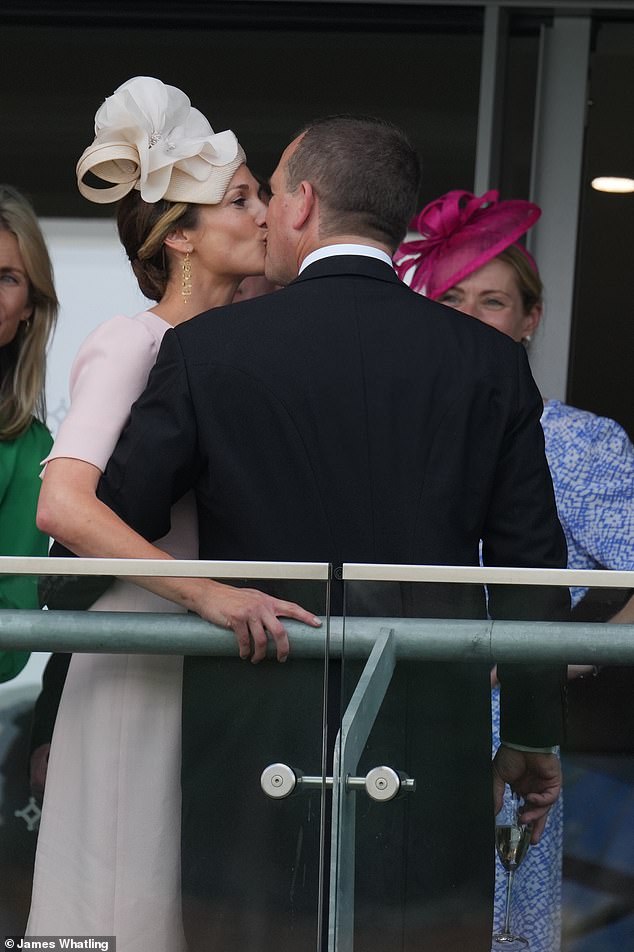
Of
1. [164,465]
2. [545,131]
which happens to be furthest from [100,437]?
[545,131]

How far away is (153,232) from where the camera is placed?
268cm

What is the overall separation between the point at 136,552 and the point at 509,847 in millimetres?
625

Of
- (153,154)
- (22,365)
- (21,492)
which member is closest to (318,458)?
(153,154)

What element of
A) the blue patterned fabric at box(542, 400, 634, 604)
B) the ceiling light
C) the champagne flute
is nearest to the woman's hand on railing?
the champagne flute

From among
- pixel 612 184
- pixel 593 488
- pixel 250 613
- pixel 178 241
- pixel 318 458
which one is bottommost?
pixel 250 613

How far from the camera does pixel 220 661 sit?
1.97 m

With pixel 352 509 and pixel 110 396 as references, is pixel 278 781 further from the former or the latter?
pixel 110 396

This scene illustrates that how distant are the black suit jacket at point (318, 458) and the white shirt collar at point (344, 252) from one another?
0.07ft

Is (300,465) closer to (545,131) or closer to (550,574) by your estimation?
(550,574)

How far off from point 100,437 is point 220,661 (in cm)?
44

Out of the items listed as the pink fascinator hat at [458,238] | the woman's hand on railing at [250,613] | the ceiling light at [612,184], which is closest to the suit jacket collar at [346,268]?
the woman's hand on railing at [250,613]

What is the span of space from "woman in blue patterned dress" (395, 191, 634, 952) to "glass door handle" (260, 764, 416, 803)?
1116 mm

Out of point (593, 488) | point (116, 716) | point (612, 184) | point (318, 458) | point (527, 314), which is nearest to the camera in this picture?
point (116, 716)

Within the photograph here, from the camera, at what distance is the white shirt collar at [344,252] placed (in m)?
2.32
